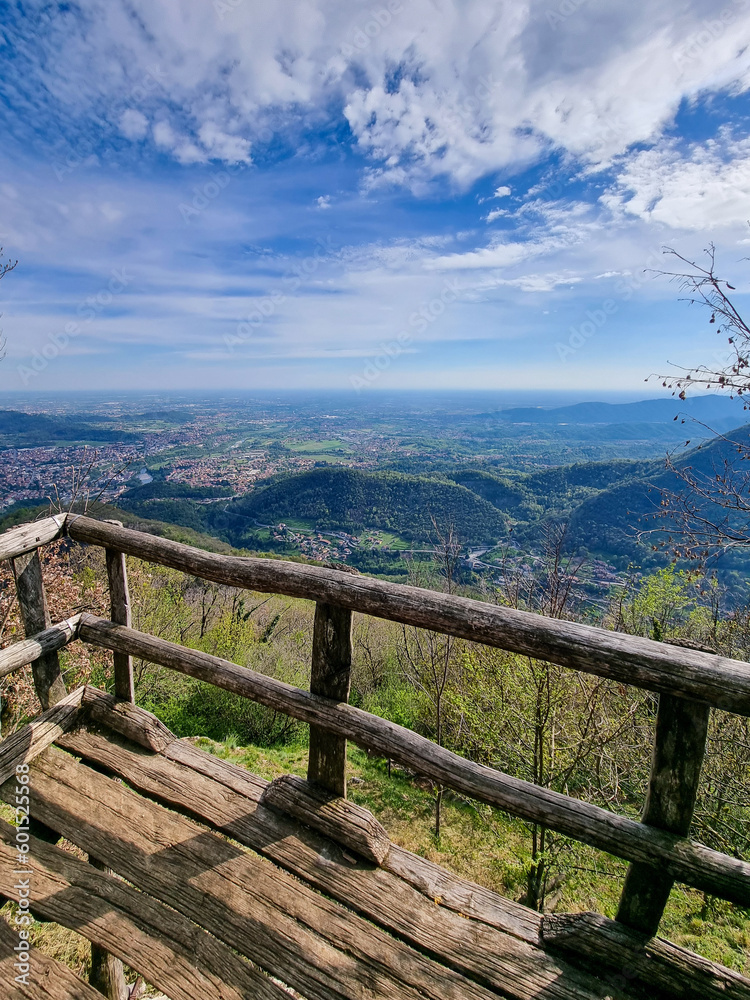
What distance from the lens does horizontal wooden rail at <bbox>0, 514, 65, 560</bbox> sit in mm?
Answer: 2283

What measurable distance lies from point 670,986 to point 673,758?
72 centimetres

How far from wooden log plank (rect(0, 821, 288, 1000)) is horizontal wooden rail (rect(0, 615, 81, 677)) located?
0.83 m

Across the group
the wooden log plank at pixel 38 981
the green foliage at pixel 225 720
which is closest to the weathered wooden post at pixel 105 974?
the wooden log plank at pixel 38 981

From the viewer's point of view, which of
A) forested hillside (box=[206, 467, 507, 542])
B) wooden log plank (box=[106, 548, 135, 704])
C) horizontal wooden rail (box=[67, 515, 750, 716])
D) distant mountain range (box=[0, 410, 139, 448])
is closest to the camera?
horizontal wooden rail (box=[67, 515, 750, 716])

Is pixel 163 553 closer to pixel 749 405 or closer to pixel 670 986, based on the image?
pixel 670 986

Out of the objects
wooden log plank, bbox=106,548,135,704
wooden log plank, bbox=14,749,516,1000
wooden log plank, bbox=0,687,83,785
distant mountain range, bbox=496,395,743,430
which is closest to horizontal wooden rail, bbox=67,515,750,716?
wooden log plank, bbox=106,548,135,704

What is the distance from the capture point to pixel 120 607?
272cm

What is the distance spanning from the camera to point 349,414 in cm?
15962

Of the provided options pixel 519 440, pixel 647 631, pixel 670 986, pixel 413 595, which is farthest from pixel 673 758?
pixel 519 440

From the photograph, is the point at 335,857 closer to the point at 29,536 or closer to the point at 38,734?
the point at 38,734

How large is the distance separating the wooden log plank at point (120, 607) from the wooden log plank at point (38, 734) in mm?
246

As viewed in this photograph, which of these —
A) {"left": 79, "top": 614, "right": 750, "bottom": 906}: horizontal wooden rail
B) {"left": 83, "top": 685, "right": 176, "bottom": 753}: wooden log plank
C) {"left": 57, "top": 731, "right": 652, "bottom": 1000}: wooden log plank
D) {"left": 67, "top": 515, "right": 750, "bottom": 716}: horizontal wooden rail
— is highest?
{"left": 67, "top": 515, "right": 750, "bottom": 716}: horizontal wooden rail

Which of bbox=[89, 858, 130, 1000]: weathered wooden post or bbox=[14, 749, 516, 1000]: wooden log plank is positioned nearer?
bbox=[14, 749, 516, 1000]: wooden log plank

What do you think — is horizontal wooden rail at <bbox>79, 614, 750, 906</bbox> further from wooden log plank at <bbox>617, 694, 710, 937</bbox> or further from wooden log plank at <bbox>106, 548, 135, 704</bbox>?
wooden log plank at <bbox>106, 548, 135, 704</bbox>
